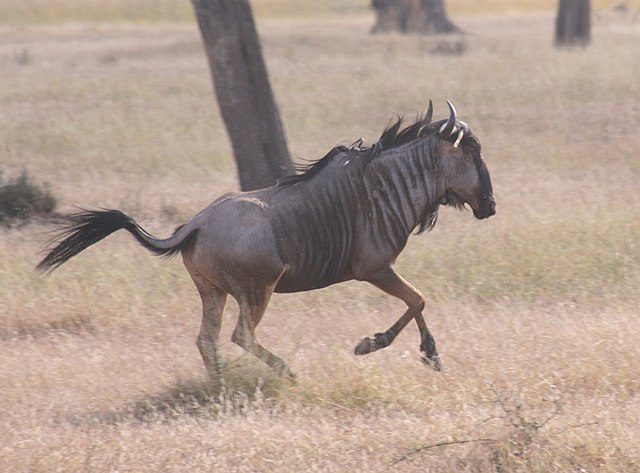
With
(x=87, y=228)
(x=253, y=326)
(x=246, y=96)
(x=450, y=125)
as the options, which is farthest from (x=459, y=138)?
(x=246, y=96)

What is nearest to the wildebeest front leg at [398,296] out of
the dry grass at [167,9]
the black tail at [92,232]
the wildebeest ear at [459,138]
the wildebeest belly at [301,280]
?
the wildebeest belly at [301,280]

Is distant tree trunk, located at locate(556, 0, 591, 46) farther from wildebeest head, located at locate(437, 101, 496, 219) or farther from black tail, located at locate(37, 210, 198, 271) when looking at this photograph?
black tail, located at locate(37, 210, 198, 271)

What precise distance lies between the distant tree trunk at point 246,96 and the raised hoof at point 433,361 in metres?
4.62

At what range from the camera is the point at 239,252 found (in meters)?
7.23

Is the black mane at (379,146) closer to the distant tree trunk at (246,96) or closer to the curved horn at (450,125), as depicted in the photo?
the curved horn at (450,125)

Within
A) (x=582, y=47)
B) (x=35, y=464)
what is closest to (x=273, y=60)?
(x=582, y=47)

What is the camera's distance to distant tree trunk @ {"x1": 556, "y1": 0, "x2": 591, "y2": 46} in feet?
87.6

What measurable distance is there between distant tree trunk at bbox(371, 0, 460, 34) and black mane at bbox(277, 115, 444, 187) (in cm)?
2704

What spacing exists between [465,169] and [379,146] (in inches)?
21.8

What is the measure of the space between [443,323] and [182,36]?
2611 cm

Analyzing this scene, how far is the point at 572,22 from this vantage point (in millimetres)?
26750

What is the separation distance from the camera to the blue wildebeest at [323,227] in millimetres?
7309

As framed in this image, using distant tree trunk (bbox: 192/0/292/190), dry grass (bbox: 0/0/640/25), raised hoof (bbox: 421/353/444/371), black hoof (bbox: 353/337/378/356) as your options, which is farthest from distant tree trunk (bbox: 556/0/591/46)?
black hoof (bbox: 353/337/378/356)

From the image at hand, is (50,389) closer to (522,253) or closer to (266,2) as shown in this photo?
(522,253)
